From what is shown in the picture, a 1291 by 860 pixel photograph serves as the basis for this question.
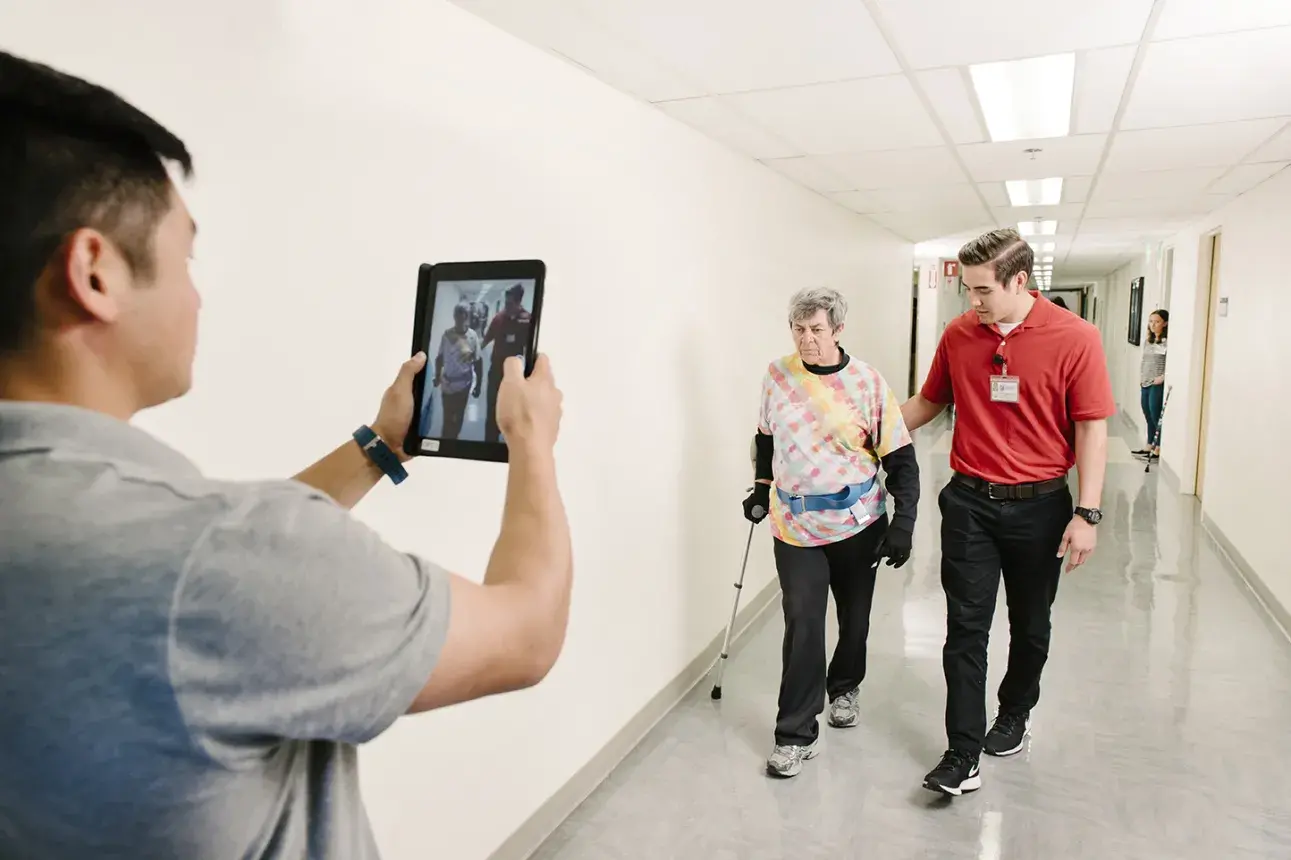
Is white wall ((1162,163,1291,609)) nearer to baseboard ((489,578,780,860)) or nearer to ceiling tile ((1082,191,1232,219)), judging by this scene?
ceiling tile ((1082,191,1232,219))

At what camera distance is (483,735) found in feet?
7.12

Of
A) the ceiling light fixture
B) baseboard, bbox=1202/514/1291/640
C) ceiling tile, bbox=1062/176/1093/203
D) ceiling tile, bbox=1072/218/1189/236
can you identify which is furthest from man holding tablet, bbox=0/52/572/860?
ceiling tile, bbox=1072/218/1189/236

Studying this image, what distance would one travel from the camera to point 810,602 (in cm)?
278

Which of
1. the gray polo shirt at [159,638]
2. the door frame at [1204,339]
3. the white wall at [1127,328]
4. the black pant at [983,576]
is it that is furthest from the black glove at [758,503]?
the white wall at [1127,328]

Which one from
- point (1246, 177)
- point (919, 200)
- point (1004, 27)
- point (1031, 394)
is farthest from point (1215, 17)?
point (919, 200)

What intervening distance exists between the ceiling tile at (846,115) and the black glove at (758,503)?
135 cm

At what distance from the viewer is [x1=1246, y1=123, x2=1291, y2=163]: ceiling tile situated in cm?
359

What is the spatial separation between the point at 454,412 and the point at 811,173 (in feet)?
12.6

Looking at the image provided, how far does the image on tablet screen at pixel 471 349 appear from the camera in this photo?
1.03 metres

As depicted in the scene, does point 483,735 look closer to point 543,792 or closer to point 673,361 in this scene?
point 543,792

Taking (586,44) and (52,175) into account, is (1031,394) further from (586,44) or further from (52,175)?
(52,175)

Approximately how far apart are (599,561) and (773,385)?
0.83 meters

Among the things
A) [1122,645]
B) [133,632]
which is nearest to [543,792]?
[133,632]

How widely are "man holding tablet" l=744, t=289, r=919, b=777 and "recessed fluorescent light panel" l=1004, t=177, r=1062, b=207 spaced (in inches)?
110
